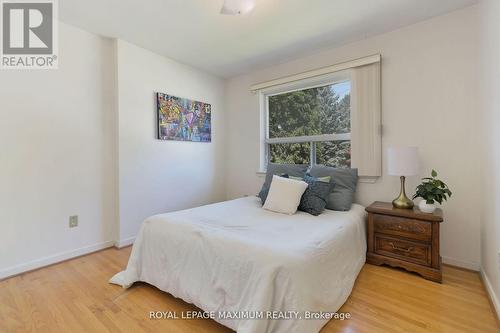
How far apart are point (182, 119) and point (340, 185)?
222 cm

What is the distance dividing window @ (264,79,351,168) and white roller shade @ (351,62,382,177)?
0.57 feet

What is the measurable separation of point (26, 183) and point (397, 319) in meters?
3.16

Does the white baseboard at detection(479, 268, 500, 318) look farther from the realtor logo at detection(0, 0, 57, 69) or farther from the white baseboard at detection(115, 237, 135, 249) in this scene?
the realtor logo at detection(0, 0, 57, 69)

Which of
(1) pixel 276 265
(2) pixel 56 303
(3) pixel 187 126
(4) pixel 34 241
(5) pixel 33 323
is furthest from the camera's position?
(3) pixel 187 126

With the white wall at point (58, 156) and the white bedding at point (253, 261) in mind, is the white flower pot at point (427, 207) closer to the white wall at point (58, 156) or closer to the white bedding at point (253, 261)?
the white bedding at point (253, 261)

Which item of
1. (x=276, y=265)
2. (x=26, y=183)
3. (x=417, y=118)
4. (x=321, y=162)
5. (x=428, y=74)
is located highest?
(x=428, y=74)

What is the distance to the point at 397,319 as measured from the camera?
1467 millimetres

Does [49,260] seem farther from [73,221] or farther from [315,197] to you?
[315,197]

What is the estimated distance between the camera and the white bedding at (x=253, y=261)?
3.99ft

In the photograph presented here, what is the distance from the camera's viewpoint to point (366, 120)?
2.55 metres

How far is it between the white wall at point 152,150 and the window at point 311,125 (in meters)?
1.03

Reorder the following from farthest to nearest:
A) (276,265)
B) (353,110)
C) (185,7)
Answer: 1. (353,110)
2. (185,7)
3. (276,265)

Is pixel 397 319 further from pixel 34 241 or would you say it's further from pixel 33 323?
pixel 34 241

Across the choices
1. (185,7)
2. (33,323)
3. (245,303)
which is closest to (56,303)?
(33,323)
